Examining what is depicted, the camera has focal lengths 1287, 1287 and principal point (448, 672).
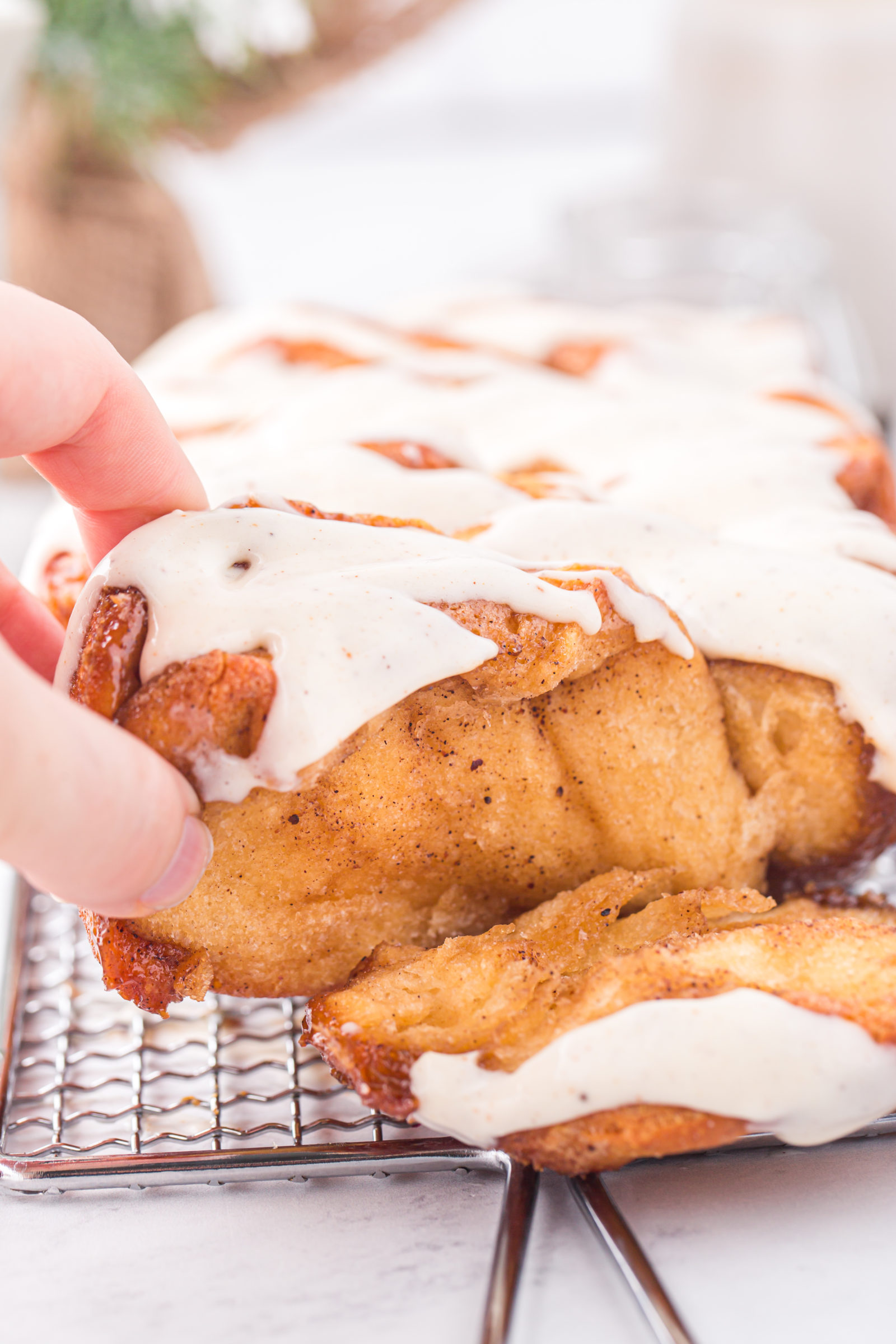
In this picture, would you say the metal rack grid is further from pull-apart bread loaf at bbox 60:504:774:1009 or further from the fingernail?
the fingernail

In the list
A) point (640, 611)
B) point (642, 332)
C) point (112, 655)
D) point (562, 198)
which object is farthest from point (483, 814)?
point (562, 198)

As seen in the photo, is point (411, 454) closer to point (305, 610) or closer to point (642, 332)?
point (305, 610)

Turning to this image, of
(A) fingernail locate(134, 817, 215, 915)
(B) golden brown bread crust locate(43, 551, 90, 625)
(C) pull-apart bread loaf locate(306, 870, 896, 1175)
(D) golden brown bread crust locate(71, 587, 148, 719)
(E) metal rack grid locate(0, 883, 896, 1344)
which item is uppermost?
(D) golden brown bread crust locate(71, 587, 148, 719)

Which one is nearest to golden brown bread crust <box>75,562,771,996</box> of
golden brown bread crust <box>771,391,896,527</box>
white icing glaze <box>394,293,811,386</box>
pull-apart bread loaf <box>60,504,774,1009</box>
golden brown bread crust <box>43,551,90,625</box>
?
pull-apart bread loaf <box>60,504,774,1009</box>

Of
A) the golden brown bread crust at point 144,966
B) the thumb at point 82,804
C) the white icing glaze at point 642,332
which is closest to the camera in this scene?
the thumb at point 82,804

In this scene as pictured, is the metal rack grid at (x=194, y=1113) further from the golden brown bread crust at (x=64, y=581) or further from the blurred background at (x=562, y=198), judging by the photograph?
the blurred background at (x=562, y=198)

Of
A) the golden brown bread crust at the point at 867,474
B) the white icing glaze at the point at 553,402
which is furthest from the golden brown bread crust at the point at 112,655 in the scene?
the golden brown bread crust at the point at 867,474

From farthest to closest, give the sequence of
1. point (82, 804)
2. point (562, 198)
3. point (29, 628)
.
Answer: point (562, 198), point (29, 628), point (82, 804)
